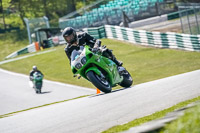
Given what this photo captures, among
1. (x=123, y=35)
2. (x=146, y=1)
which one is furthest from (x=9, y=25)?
(x=123, y=35)

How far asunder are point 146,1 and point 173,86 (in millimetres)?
28918

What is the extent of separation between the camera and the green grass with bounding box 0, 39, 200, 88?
2025 cm

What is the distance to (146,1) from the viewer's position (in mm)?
37719

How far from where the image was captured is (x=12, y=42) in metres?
50.1

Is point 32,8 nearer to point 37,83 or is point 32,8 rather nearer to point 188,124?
point 37,83

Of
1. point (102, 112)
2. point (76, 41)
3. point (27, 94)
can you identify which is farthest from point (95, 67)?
point (27, 94)

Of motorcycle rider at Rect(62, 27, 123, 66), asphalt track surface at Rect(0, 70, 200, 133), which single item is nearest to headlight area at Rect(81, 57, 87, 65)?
motorcycle rider at Rect(62, 27, 123, 66)

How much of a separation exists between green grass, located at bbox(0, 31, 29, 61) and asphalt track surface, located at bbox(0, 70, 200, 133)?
38.4 meters

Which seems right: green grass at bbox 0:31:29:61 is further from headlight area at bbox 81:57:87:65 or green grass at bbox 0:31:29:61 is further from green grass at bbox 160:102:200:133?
green grass at bbox 160:102:200:133

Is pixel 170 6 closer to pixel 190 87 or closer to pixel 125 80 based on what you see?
pixel 125 80

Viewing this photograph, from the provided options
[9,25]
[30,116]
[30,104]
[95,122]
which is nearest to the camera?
[95,122]

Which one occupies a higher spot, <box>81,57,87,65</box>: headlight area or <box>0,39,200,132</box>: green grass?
<box>81,57,87,65</box>: headlight area

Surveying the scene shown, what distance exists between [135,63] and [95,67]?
13.6 metres

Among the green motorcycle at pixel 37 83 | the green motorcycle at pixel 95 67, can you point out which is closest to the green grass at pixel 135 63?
the green motorcycle at pixel 37 83
